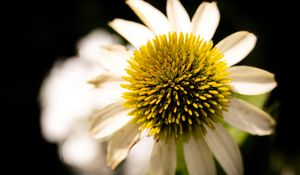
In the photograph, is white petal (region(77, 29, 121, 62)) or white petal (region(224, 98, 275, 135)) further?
white petal (region(77, 29, 121, 62))

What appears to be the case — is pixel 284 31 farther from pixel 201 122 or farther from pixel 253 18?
pixel 201 122

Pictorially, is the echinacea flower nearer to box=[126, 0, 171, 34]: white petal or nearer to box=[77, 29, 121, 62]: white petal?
box=[126, 0, 171, 34]: white petal

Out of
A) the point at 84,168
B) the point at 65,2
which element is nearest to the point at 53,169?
the point at 84,168

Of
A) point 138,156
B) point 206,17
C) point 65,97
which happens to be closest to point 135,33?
point 206,17

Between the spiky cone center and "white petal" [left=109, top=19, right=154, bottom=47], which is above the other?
"white petal" [left=109, top=19, right=154, bottom=47]

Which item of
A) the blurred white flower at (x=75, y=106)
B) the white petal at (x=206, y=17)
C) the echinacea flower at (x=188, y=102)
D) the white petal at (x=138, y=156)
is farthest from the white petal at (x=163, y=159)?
the blurred white flower at (x=75, y=106)

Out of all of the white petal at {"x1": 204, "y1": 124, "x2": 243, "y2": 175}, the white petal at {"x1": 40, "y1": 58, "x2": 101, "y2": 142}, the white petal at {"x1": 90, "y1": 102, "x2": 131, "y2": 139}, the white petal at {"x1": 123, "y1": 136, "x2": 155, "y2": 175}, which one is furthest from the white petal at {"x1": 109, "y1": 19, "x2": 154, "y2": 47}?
the white petal at {"x1": 40, "y1": 58, "x2": 101, "y2": 142}

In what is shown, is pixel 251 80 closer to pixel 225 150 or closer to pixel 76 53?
pixel 225 150

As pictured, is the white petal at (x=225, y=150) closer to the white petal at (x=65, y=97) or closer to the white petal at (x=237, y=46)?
the white petal at (x=237, y=46)
